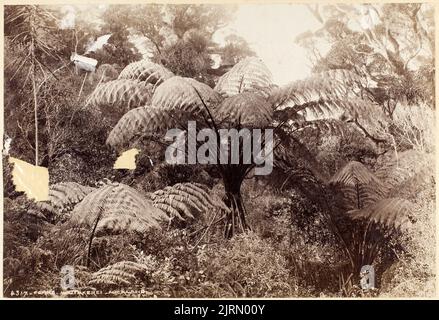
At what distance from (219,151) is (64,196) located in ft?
3.87

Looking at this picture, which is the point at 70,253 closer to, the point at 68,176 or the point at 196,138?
the point at 68,176

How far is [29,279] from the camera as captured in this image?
4031mm

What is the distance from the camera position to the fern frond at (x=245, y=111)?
405cm

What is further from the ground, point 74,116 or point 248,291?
point 74,116

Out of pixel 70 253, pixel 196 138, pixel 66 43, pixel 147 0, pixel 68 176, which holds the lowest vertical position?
pixel 70 253

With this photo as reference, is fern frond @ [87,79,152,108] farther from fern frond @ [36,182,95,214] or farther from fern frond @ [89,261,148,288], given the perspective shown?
fern frond @ [89,261,148,288]

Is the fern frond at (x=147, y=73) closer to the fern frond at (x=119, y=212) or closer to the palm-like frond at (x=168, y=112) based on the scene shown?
the palm-like frond at (x=168, y=112)

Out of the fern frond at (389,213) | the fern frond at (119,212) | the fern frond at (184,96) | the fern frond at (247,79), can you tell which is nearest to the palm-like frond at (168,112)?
the fern frond at (184,96)

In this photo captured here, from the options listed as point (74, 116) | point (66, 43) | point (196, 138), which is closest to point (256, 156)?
point (196, 138)

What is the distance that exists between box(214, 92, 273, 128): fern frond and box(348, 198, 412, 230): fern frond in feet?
3.07

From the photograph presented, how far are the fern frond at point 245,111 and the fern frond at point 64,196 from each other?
1.11 metres

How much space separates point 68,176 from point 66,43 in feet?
3.24

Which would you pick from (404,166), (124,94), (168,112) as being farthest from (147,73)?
(404,166)

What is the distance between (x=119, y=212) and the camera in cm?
403
